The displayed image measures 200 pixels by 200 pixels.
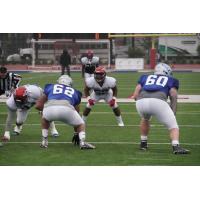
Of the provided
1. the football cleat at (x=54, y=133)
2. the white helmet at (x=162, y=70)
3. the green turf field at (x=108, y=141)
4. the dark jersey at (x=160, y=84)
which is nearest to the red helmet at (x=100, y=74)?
the green turf field at (x=108, y=141)

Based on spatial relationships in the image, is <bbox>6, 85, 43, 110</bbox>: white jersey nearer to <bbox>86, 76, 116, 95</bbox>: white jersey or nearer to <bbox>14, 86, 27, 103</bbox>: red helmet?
<bbox>14, 86, 27, 103</bbox>: red helmet

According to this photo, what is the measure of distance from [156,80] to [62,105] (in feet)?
3.08

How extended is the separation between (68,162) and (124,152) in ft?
2.20

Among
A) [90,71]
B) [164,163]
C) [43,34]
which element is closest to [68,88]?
[43,34]

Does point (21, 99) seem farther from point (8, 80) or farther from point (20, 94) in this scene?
point (8, 80)

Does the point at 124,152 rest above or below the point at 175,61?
below

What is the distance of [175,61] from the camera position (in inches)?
328

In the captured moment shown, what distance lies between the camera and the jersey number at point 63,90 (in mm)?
6934

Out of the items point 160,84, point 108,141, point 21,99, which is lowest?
point 108,141

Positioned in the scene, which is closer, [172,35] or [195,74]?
[172,35]

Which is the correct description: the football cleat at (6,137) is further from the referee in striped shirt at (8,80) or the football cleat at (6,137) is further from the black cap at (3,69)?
the black cap at (3,69)

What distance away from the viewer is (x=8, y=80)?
8.15m

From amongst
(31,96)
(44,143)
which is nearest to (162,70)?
(44,143)

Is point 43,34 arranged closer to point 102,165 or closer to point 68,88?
point 68,88
